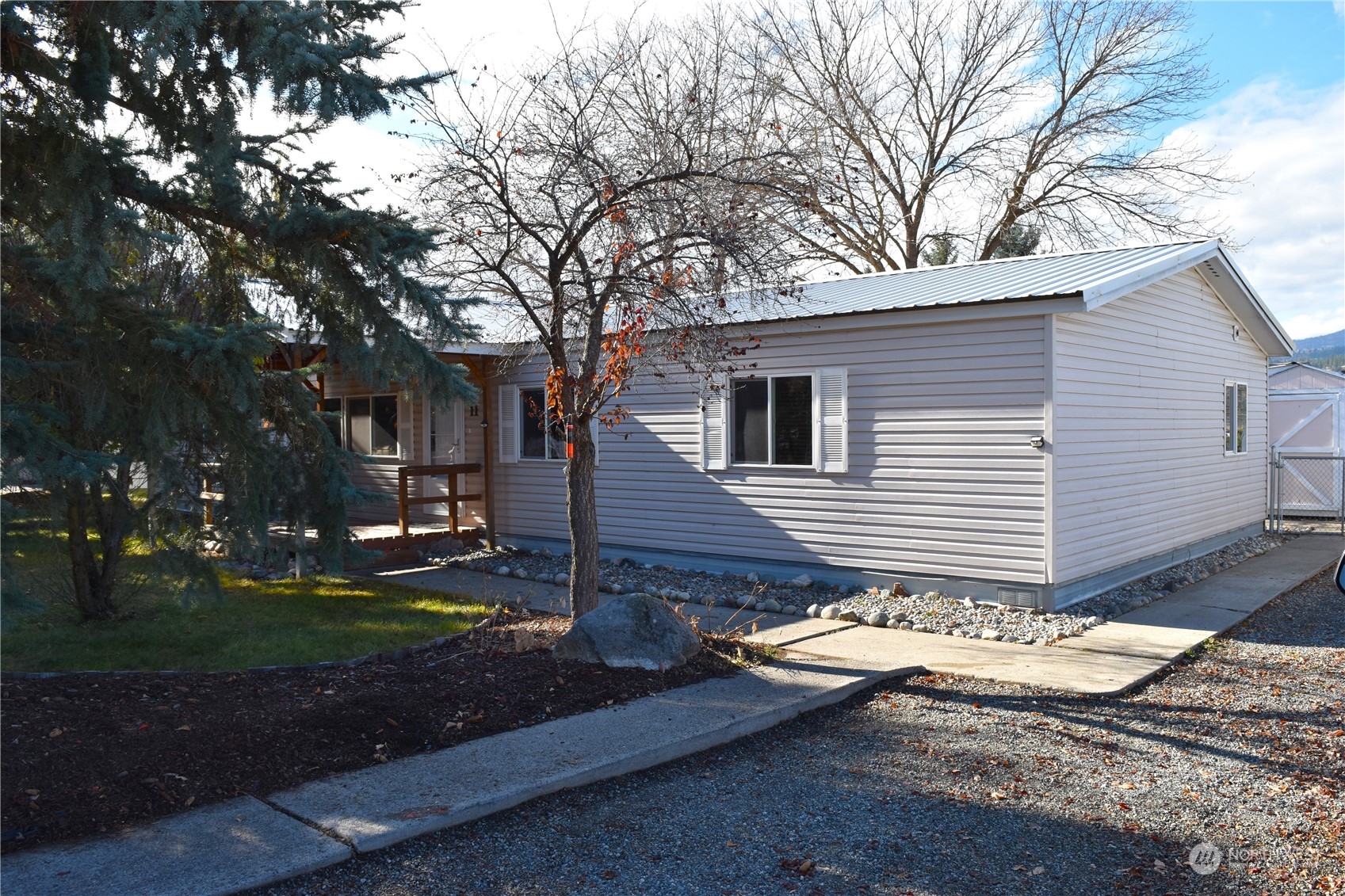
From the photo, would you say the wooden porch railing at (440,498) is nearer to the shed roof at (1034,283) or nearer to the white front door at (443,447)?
the white front door at (443,447)

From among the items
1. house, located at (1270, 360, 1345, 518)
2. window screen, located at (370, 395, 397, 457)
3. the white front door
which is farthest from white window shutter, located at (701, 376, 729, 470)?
house, located at (1270, 360, 1345, 518)

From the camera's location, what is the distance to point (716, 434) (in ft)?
37.8

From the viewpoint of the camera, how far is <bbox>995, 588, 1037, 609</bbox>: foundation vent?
9155 millimetres

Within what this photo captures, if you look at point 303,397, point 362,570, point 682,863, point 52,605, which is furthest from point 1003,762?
point 362,570

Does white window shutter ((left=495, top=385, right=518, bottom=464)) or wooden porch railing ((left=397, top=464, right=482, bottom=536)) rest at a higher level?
white window shutter ((left=495, top=385, right=518, bottom=464))

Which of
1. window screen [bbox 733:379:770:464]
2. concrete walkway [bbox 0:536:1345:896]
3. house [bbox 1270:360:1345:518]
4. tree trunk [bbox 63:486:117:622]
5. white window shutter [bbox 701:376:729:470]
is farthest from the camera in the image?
house [bbox 1270:360:1345:518]

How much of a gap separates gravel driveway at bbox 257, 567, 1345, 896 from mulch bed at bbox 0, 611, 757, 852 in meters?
0.94

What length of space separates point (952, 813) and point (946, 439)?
554 centimetres

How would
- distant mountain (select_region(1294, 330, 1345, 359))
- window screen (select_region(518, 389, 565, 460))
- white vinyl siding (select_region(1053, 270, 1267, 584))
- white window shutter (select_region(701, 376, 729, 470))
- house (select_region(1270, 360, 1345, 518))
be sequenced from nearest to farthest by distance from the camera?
white vinyl siding (select_region(1053, 270, 1267, 584)) → white window shutter (select_region(701, 376, 729, 470)) → window screen (select_region(518, 389, 565, 460)) → house (select_region(1270, 360, 1345, 518)) → distant mountain (select_region(1294, 330, 1345, 359))

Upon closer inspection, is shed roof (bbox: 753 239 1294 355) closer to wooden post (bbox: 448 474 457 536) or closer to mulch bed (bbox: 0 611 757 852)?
mulch bed (bbox: 0 611 757 852)

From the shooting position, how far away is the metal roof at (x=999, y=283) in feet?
30.2

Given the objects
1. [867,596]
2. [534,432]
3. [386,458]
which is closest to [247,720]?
[867,596]

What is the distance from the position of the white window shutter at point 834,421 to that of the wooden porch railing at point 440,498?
18.2ft

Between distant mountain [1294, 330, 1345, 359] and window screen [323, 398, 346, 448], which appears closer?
window screen [323, 398, 346, 448]
